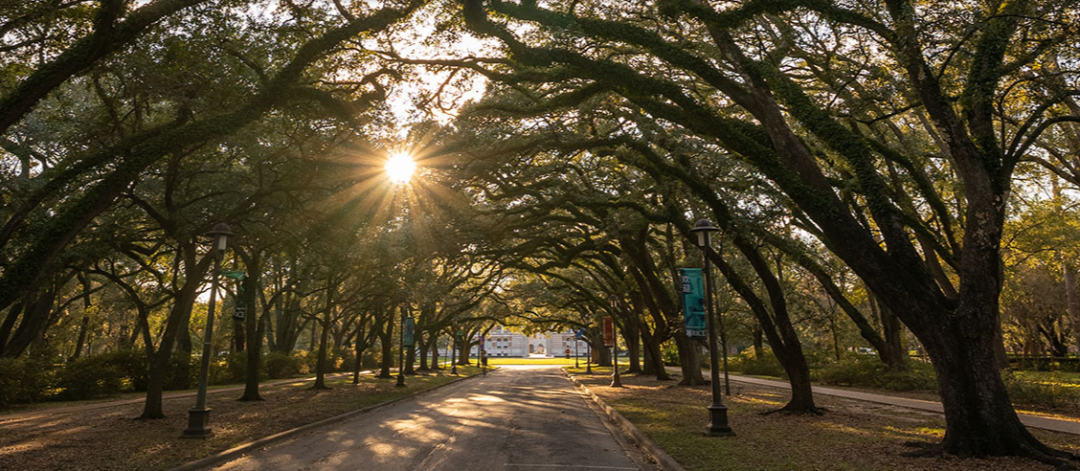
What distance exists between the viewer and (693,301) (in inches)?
545

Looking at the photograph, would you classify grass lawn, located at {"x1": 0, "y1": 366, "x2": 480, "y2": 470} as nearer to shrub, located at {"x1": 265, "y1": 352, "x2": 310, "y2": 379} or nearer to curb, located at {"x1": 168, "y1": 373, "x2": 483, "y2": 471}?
curb, located at {"x1": 168, "y1": 373, "x2": 483, "y2": 471}

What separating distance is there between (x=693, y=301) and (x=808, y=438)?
4245 mm

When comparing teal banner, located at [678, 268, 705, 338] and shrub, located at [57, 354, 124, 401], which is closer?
teal banner, located at [678, 268, 705, 338]

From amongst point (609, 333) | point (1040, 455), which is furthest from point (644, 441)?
point (609, 333)

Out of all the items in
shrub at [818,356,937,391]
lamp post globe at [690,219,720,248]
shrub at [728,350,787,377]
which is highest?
lamp post globe at [690,219,720,248]

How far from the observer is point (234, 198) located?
1614 cm

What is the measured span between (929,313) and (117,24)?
41.9ft

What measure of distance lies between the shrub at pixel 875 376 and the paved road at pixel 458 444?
13430mm

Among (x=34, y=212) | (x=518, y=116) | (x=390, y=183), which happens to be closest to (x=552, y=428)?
(x=518, y=116)

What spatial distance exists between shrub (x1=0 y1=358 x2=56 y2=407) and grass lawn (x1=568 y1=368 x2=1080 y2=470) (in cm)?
1964

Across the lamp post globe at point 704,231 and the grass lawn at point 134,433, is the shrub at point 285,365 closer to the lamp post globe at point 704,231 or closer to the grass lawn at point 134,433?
the grass lawn at point 134,433

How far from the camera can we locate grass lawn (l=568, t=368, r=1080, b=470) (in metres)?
7.89

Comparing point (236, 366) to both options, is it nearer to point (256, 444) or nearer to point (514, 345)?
point (256, 444)

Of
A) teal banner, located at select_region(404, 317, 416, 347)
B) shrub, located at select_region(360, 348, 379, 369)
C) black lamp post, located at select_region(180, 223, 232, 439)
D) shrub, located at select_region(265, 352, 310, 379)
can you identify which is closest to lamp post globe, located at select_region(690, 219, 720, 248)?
black lamp post, located at select_region(180, 223, 232, 439)
